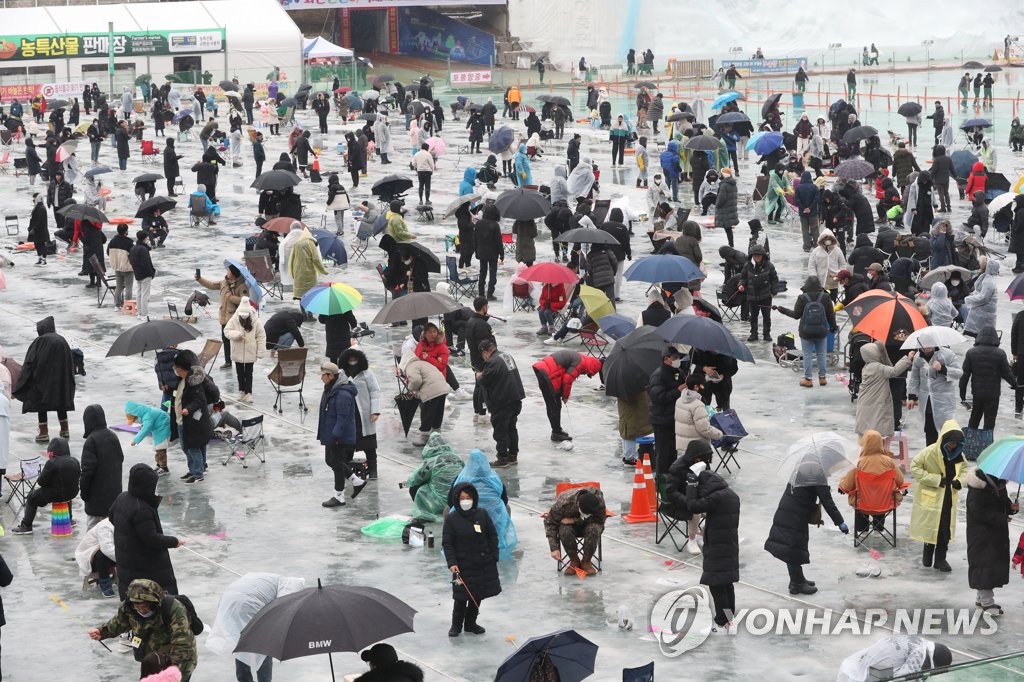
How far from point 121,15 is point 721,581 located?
57365 mm

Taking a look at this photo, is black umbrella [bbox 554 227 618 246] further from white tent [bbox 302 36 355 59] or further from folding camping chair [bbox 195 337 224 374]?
white tent [bbox 302 36 355 59]

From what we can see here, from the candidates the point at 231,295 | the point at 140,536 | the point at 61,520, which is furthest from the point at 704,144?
the point at 140,536

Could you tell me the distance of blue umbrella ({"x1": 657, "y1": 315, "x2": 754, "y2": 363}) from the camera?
16.9m

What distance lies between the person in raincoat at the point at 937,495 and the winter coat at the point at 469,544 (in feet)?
12.8

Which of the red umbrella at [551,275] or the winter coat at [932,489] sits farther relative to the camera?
the red umbrella at [551,275]

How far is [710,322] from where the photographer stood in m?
17.1

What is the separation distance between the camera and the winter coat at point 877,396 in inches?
660

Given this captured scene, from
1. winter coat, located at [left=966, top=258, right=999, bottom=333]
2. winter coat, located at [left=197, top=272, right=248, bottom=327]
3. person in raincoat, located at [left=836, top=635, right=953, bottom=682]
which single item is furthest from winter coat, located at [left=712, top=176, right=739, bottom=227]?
person in raincoat, located at [left=836, top=635, right=953, bottom=682]

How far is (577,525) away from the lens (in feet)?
45.9

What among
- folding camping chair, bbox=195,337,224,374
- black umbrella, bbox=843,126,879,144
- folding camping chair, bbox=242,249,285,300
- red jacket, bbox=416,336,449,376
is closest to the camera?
red jacket, bbox=416,336,449,376

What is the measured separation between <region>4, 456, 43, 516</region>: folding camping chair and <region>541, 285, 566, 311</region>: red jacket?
28.0 ft

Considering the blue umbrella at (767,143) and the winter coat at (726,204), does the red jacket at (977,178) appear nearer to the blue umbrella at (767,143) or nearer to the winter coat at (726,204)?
the blue umbrella at (767,143)

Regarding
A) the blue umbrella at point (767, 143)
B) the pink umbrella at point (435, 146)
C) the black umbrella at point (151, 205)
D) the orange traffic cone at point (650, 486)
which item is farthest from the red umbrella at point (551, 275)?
the pink umbrella at point (435, 146)

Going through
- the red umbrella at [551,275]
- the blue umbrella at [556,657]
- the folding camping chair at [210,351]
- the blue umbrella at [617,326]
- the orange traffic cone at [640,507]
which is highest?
the red umbrella at [551,275]
